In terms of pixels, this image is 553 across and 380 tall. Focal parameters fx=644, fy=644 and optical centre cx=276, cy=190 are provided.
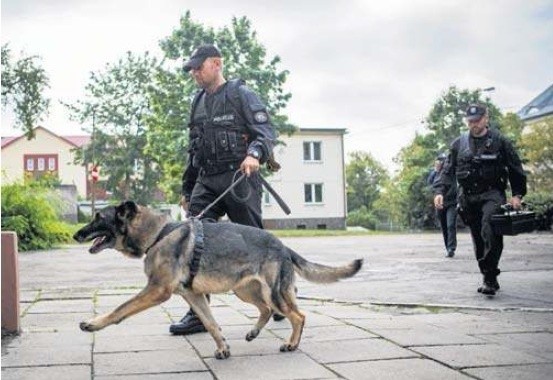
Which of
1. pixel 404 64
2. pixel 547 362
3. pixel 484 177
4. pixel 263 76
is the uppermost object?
pixel 263 76

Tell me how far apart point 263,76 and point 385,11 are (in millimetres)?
31819

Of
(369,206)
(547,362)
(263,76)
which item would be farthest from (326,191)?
(547,362)

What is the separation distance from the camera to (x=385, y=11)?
6.11 m

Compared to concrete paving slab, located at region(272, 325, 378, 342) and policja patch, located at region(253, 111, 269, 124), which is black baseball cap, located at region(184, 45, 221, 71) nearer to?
policja patch, located at region(253, 111, 269, 124)

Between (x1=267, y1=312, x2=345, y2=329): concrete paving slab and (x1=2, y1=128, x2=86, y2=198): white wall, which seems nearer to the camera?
(x1=267, y1=312, x2=345, y2=329): concrete paving slab

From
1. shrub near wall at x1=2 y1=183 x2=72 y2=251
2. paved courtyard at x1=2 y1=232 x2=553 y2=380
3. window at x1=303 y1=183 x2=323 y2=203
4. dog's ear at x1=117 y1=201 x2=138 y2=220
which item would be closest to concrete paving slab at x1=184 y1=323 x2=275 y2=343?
paved courtyard at x1=2 y1=232 x2=553 y2=380

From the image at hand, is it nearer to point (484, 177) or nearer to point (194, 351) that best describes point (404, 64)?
point (484, 177)

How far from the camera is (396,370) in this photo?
3.63 metres

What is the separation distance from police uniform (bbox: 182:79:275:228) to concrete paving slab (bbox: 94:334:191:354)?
3.53ft

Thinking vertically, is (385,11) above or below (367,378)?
above

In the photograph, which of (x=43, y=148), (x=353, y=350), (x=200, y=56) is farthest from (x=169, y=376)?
(x=43, y=148)

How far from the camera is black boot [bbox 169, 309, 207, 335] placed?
487 cm

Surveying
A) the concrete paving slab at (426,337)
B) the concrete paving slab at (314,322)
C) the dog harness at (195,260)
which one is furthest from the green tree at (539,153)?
the dog harness at (195,260)

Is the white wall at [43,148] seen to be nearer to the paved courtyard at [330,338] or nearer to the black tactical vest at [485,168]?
the paved courtyard at [330,338]
